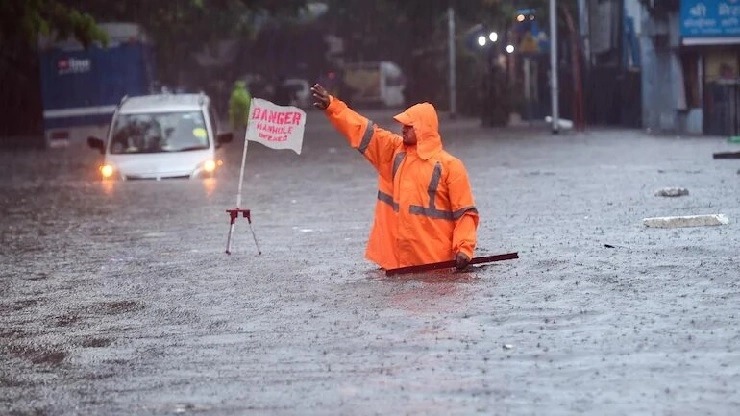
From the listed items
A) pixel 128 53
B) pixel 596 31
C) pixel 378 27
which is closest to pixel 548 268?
pixel 128 53

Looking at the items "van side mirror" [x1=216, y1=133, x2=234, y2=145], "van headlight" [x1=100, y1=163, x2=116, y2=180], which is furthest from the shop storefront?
"van headlight" [x1=100, y1=163, x2=116, y2=180]

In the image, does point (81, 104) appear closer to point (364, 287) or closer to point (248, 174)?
point (248, 174)

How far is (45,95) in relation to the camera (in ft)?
134

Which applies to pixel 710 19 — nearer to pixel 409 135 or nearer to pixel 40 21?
pixel 40 21

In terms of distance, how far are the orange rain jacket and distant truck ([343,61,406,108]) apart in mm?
68848

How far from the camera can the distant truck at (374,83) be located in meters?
81.7

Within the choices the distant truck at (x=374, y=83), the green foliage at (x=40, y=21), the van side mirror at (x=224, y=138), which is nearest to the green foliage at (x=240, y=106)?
the green foliage at (x=40, y=21)

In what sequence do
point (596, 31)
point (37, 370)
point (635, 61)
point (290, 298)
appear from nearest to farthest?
point (37, 370) < point (290, 298) < point (635, 61) < point (596, 31)

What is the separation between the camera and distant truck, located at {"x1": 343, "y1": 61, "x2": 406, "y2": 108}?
81688 millimetres

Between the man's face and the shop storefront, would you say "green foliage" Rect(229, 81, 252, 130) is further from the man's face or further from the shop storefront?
the man's face

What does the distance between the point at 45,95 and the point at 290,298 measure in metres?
30.2

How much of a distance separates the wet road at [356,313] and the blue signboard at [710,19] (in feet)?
63.6

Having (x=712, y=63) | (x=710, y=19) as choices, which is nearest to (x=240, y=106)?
(x=712, y=63)

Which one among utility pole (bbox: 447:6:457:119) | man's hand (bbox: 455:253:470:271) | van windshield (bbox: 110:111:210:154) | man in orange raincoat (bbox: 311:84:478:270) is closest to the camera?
man's hand (bbox: 455:253:470:271)
